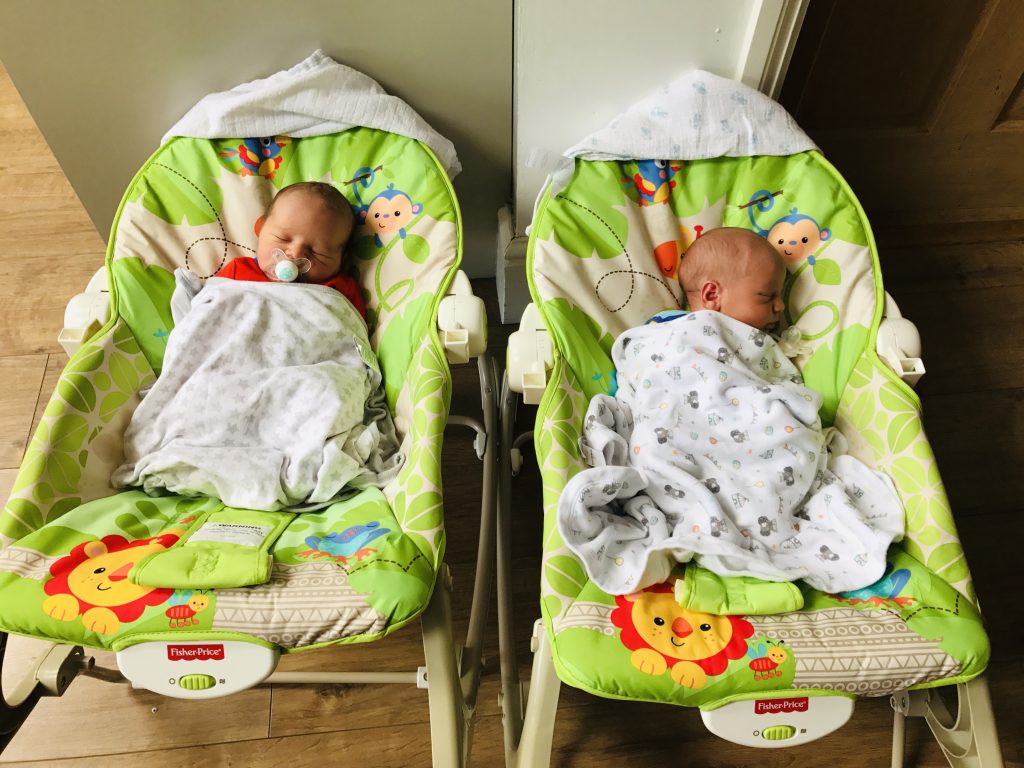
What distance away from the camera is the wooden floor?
1.17m

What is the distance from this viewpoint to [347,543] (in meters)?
0.92

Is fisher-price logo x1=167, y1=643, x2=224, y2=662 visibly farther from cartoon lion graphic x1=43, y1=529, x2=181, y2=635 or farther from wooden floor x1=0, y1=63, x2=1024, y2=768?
wooden floor x1=0, y1=63, x2=1024, y2=768

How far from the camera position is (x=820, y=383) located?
3.69ft

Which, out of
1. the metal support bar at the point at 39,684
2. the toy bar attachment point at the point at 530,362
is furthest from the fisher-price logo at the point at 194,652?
the toy bar attachment point at the point at 530,362

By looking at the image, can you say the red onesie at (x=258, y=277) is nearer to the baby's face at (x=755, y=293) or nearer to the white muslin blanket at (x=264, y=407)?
the white muslin blanket at (x=264, y=407)

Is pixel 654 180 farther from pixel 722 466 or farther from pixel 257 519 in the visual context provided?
pixel 257 519

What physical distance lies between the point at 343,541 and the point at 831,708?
59 cm

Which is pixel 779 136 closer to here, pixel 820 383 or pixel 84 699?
pixel 820 383

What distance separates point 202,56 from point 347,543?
830 millimetres

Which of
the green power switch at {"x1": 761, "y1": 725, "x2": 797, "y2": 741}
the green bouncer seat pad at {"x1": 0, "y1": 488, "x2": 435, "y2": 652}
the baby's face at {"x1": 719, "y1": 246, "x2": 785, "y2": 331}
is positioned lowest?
the green power switch at {"x1": 761, "y1": 725, "x2": 797, "y2": 741}

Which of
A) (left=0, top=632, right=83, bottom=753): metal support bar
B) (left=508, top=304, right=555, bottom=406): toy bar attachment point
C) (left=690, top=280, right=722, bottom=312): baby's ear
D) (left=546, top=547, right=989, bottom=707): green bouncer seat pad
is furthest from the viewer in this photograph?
(left=690, top=280, right=722, bottom=312): baby's ear

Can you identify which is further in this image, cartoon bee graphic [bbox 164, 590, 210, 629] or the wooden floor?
the wooden floor

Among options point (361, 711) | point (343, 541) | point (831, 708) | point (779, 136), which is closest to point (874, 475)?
point (831, 708)

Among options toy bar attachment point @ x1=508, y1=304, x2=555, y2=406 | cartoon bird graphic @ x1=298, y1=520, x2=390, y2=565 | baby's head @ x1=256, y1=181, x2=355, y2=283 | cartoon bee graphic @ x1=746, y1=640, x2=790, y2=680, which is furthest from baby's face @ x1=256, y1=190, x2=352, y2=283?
cartoon bee graphic @ x1=746, y1=640, x2=790, y2=680
